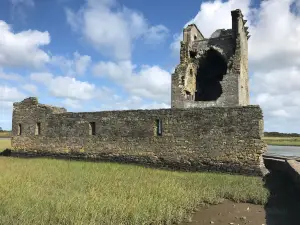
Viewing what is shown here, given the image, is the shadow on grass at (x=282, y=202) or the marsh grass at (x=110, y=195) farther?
the shadow on grass at (x=282, y=202)

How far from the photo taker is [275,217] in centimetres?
823

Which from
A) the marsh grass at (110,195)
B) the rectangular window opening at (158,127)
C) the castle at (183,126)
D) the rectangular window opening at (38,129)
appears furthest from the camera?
the rectangular window opening at (38,129)

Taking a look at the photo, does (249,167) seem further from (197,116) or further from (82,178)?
(82,178)

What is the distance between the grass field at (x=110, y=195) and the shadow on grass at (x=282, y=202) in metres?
0.36

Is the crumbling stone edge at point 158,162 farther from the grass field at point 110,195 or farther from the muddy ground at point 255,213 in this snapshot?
the muddy ground at point 255,213

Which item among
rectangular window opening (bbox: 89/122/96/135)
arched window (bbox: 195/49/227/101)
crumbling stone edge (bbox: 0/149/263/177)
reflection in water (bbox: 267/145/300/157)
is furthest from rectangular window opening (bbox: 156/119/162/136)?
reflection in water (bbox: 267/145/300/157)

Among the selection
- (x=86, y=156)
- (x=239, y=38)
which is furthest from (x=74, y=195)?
(x=239, y=38)

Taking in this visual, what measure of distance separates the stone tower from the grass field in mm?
8230

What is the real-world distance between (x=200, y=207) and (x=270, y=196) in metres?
2.72

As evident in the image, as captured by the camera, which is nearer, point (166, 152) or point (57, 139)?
point (166, 152)

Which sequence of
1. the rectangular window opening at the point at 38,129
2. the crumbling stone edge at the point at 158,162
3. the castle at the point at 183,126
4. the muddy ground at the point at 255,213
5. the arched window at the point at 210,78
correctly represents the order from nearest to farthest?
the muddy ground at the point at 255,213 < the crumbling stone edge at the point at 158,162 < the castle at the point at 183,126 < the rectangular window opening at the point at 38,129 < the arched window at the point at 210,78

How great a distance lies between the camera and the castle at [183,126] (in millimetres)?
14234

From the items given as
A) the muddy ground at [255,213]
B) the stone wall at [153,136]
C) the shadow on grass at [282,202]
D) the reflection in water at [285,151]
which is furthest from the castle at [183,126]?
the reflection in water at [285,151]

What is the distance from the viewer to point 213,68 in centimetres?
2519
